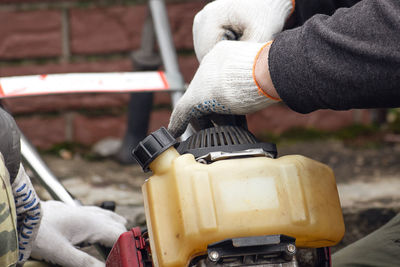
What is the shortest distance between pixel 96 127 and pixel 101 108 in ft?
0.27

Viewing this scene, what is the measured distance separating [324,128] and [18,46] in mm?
1297

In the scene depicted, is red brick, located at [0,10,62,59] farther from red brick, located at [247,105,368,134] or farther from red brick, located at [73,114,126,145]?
red brick, located at [247,105,368,134]

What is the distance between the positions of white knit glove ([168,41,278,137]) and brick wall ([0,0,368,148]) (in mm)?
1250

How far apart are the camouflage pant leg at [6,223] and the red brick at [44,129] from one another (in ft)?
5.12

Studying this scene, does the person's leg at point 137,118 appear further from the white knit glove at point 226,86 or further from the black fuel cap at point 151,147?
the black fuel cap at point 151,147

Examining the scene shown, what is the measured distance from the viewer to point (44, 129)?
220 centimetres

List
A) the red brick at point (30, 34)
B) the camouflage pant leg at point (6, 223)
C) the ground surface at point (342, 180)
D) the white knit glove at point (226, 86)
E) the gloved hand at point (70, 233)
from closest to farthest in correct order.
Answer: the camouflage pant leg at point (6, 223) → the white knit glove at point (226, 86) → the gloved hand at point (70, 233) → the ground surface at point (342, 180) → the red brick at point (30, 34)

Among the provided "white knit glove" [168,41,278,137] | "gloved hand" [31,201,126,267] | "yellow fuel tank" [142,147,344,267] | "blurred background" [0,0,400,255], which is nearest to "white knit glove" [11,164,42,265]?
"gloved hand" [31,201,126,267]

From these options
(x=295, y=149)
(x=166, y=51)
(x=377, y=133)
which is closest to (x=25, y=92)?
(x=166, y=51)

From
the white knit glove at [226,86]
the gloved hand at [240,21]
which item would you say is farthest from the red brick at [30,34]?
the white knit glove at [226,86]

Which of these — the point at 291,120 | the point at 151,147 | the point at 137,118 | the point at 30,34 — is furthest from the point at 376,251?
the point at 30,34

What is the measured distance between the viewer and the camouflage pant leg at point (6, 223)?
2.16ft

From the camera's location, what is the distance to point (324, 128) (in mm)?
2312

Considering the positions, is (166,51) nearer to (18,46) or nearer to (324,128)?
(18,46)
